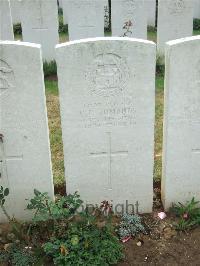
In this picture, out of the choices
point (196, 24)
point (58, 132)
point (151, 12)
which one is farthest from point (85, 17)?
point (196, 24)

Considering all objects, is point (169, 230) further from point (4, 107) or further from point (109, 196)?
point (4, 107)

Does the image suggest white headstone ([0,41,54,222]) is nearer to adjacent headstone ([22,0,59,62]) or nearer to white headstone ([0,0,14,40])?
white headstone ([0,0,14,40])

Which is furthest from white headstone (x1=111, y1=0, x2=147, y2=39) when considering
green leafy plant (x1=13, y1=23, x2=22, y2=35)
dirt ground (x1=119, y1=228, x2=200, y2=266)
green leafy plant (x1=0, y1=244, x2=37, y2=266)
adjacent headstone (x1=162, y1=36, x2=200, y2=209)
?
green leafy plant (x1=0, y1=244, x2=37, y2=266)

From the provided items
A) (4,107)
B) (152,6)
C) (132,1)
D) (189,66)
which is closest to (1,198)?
(4,107)

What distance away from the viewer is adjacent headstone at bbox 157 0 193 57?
27.8 feet

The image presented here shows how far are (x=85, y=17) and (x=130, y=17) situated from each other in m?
0.90

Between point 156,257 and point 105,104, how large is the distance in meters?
1.46

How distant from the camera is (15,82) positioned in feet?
12.3

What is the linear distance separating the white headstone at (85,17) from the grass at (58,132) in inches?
50.9

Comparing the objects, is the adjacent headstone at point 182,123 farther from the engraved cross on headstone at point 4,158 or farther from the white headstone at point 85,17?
the white headstone at point 85,17

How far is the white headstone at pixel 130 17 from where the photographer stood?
27.9 ft

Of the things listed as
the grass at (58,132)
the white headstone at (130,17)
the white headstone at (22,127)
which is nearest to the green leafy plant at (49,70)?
the grass at (58,132)

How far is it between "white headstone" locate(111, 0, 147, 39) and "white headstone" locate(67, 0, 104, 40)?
1.00ft

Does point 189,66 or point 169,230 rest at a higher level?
point 189,66
